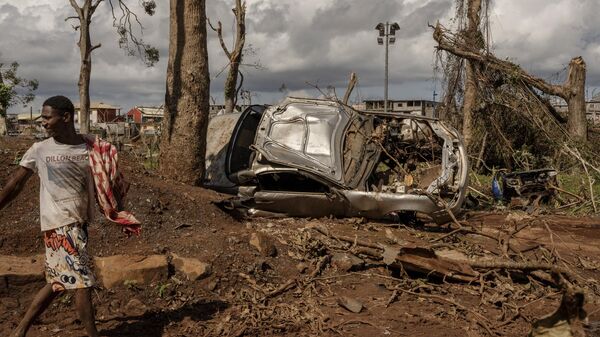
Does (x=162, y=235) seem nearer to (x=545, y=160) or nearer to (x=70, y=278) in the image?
(x=70, y=278)

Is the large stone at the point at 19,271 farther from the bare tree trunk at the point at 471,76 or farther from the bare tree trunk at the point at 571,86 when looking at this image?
the bare tree trunk at the point at 471,76

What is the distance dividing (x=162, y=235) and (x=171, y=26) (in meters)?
3.55

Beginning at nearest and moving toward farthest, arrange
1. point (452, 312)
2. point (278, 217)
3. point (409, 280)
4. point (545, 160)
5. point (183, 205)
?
point (452, 312) → point (409, 280) → point (183, 205) → point (278, 217) → point (545, 160)

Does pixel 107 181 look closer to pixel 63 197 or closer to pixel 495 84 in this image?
pixel 63 197

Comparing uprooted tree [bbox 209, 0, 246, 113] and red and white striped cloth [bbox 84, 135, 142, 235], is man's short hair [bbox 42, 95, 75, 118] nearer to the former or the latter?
red and white striped cloth [bbox 84, 135, 142, 235]

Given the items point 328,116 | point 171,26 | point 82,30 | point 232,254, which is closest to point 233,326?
point 232,254

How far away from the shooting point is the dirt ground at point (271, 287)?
483 centimetres

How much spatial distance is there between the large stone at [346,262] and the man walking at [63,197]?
274 centimetres

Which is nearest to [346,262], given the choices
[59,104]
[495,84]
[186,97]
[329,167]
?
[329,167]

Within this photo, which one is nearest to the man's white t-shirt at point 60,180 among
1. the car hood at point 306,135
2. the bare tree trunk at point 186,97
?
the car hood at point 306,135

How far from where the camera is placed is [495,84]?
1633 centimetres

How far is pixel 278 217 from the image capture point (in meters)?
8.26

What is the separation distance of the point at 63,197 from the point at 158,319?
1.43 m

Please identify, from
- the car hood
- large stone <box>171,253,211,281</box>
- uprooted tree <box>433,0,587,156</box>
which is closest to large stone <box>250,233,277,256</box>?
large stone <box>171,253,211,281</box>
